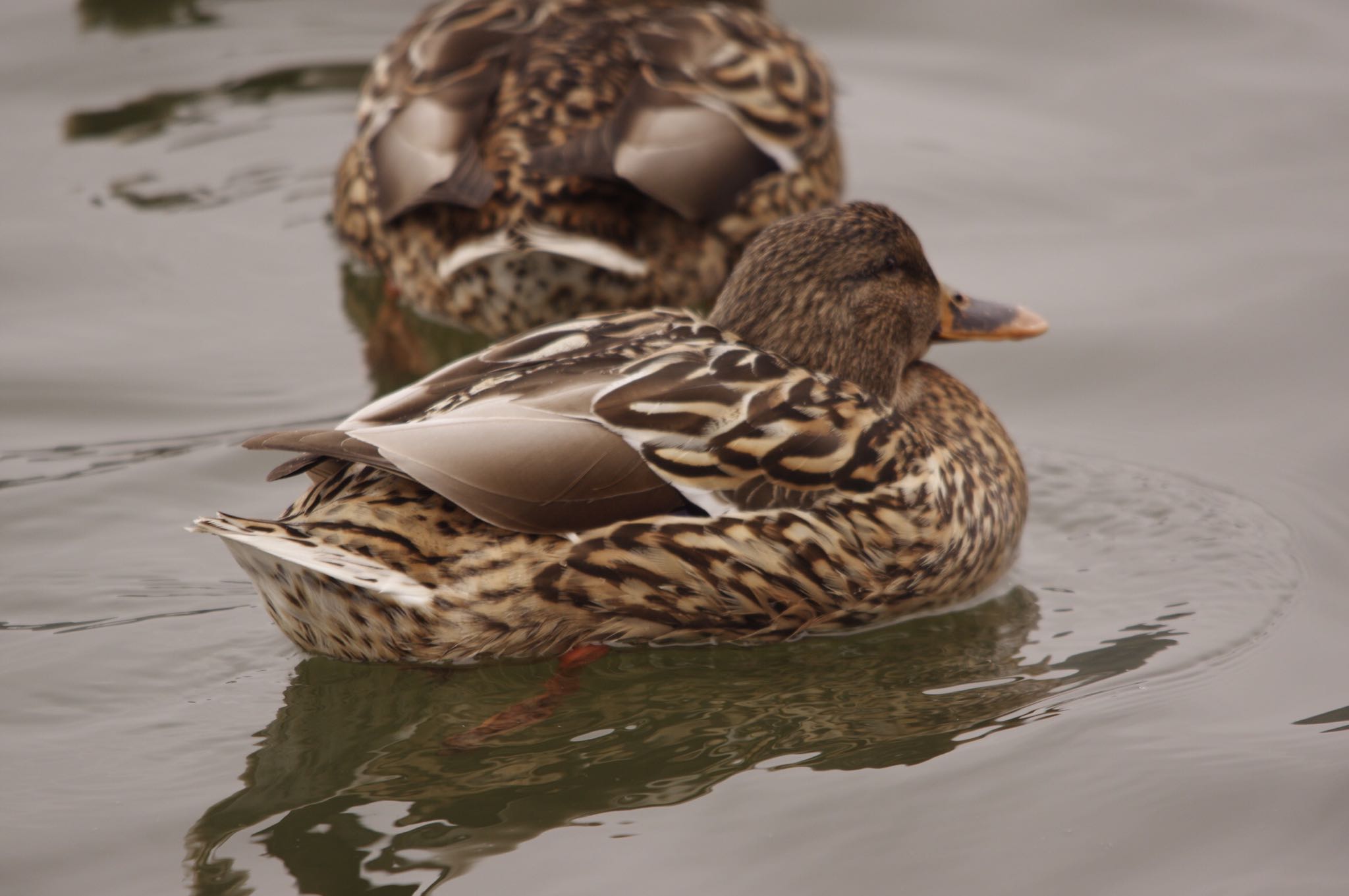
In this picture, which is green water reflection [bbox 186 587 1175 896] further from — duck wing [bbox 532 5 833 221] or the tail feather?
duck wing [bbox 532 5 833 221]

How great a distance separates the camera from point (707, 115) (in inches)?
277

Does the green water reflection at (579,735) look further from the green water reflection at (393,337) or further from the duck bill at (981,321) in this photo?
the green water reflection at (393,337)

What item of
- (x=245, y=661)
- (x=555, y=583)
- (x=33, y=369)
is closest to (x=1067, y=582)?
(x=555, y=583)

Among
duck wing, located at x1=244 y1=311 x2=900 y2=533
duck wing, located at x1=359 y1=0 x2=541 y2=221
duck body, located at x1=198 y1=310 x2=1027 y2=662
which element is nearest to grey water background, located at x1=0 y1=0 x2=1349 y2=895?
duck body, located at x1=198 y1=310 x2=1027 y2=662

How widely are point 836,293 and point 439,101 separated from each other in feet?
7.19

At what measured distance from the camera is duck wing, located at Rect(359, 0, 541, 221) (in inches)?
264

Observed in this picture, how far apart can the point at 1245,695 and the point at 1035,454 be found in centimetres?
161

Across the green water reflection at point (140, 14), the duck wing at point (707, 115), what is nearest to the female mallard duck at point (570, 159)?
the duck wing at point (707, 115)

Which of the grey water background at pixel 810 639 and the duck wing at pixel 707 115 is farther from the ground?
the duck wing at pixel 707 115

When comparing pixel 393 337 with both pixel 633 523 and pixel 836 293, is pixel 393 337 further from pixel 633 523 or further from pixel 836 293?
pixel 633 523

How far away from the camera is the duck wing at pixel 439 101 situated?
671 centimetres

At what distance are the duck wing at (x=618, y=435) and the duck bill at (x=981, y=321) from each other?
766mm

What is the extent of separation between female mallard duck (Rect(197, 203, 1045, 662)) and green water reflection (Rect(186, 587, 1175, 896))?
11 centimetres

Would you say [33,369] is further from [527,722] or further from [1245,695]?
[1245,695]
